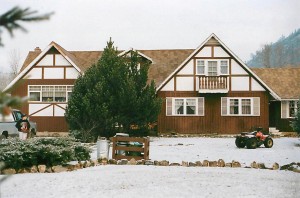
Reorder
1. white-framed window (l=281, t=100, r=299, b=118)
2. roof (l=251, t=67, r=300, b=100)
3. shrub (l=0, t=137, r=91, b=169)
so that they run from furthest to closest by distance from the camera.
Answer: roof (l=251, t=67, r=300, b=100), white-framed window (l=281, t=100, r=299, b=118), shrub (l=0, t=137, r=91, b=169)

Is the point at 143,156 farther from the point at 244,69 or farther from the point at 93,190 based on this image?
the point at 244,69

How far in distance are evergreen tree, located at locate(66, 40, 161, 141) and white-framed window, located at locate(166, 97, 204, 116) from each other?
5.82 meters

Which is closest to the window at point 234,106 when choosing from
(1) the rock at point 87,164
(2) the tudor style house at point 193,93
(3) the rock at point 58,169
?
(2) the tudor style house at point 193,93

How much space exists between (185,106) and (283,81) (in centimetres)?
1051

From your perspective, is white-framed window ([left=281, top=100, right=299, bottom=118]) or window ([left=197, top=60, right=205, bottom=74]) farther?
white-framed window ([left=281, top=100, right=299, bottom=118])

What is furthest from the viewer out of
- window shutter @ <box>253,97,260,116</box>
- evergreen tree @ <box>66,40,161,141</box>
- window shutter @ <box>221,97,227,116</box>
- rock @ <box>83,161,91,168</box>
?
window shutter @ <box>221,97,227,116</box>

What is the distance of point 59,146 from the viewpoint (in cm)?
1432

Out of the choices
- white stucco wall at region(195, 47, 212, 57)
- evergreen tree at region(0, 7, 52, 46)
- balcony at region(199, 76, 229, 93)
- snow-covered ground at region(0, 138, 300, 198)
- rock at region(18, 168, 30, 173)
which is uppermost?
white stucco wall at region(195, 47, 212, 57)

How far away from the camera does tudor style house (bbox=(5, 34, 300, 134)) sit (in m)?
32.9

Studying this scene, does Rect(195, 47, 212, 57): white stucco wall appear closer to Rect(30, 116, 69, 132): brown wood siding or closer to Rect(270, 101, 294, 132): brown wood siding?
Rect(270, 101, 294, 132): brown wood siding

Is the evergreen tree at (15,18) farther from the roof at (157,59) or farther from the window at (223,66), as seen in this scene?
the roof at (157,59)

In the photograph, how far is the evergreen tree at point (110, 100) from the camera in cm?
2583

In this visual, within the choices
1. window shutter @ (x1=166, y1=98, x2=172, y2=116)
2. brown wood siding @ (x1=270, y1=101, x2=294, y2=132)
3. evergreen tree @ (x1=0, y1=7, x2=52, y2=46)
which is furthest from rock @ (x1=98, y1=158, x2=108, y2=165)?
brown wood siding @ (x1=270, y1=101, x2=294, y2=132)

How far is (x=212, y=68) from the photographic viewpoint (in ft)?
108
